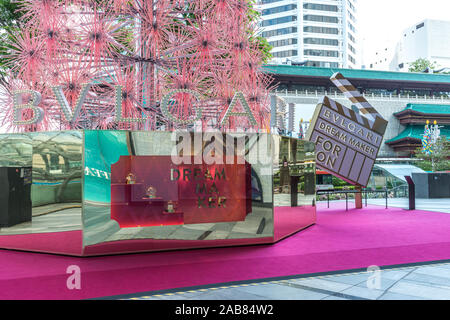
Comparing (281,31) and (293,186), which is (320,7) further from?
(293,186)

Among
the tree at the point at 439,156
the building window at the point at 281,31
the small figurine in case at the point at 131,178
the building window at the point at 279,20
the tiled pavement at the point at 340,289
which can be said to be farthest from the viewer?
the building window at the point at 279,20

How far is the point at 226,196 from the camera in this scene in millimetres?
6512

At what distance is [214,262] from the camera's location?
17.1 ft

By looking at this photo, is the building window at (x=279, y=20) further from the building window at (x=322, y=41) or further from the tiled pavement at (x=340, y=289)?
the tiled pavement at (x=340, y=289)

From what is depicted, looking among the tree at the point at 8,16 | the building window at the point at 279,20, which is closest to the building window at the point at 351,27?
the building window at the point at 279,20


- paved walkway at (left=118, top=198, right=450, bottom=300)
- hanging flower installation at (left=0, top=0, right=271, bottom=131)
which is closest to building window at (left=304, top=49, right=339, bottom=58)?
hanging flower installation at (left=0, top=0, right=271, bottom=131)

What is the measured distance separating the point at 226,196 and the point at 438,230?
4789 millimetres

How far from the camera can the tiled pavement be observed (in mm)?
3727

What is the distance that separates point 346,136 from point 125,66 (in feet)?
22.8

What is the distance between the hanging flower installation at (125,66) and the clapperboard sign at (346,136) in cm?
302

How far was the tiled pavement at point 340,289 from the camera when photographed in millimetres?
3727

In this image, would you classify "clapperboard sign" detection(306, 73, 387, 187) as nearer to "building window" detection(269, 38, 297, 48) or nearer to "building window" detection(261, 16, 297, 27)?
"building window" detection(269, 38, 297, 48)

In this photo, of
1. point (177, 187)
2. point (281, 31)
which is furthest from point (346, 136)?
point (281, 31)
